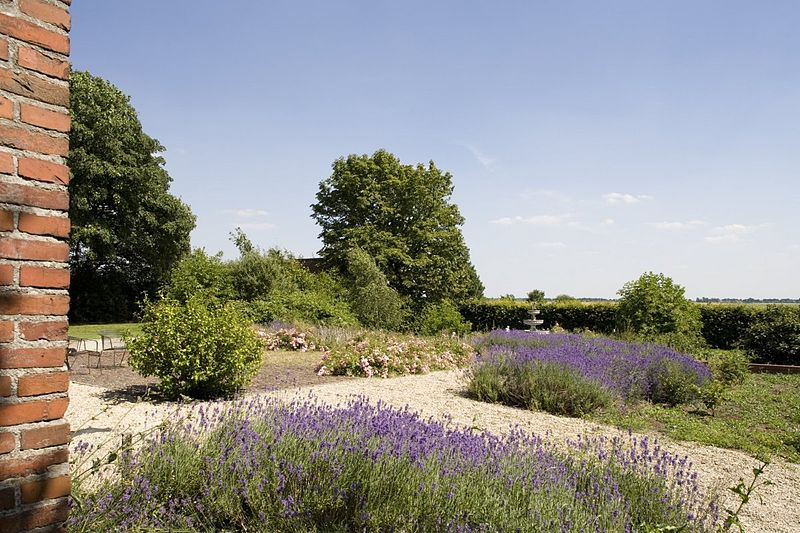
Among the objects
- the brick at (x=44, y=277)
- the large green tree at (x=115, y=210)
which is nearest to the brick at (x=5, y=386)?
the brick at (x=44, y=277)

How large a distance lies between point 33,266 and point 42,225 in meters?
0.14

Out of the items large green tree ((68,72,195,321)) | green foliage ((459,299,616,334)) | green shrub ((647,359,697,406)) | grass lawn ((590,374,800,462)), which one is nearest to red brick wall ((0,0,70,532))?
grass lawn ((590,374,800,462))

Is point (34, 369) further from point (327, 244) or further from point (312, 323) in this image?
point (327, 244)

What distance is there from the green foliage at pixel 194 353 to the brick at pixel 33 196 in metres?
6.17

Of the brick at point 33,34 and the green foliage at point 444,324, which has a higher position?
the brick at point 33,34

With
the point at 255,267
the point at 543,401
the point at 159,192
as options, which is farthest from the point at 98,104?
the point at 543,401

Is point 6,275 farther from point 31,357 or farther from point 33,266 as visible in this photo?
point 31,357

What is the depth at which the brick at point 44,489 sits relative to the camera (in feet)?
6.11

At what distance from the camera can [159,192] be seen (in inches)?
1040

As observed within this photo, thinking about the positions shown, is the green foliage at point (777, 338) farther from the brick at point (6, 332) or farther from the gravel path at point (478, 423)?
the brick at point (6, 332)

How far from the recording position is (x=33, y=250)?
189cm

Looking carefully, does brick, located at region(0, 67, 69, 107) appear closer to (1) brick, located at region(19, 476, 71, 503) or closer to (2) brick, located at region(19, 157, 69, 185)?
(2) brick, located at region(19, 157, 69, 185)

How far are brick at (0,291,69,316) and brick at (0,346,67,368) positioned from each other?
0.40 feet

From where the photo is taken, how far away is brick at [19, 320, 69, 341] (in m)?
1.86
